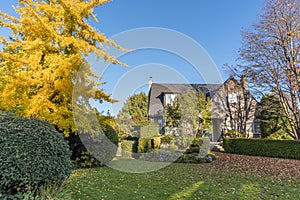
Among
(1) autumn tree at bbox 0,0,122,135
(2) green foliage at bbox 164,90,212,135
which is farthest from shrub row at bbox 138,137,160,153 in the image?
(1) autumn tree at bbox 0,0,122,135

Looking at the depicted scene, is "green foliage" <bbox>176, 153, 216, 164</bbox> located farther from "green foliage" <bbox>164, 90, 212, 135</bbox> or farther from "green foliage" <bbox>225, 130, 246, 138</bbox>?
"green foliage" <bbox>225, 130, 246, 138</bbox>

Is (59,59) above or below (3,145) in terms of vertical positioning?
above

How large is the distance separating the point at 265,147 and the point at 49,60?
41.1 feet

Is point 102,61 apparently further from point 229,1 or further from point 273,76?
point 273,76

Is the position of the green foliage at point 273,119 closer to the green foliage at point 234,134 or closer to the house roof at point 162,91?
the green foliage at point 234,134

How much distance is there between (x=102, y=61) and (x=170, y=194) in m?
5.70

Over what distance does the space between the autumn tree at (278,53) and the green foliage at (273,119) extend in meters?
0.55

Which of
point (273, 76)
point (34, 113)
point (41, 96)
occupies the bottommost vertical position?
point (34, 113)

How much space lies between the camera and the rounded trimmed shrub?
3248 millimetres

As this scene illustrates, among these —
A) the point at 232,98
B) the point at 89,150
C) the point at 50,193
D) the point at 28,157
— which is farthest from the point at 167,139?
the point at 28,157

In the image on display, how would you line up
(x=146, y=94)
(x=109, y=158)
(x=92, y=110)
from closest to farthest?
(x=92, y=110) → (x=109, y=158) → (x=146, y=94)

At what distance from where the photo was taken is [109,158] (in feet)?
28.4

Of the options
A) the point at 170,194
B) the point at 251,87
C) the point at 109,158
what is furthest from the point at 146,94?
the point at 170,194

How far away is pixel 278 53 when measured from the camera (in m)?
12.3
